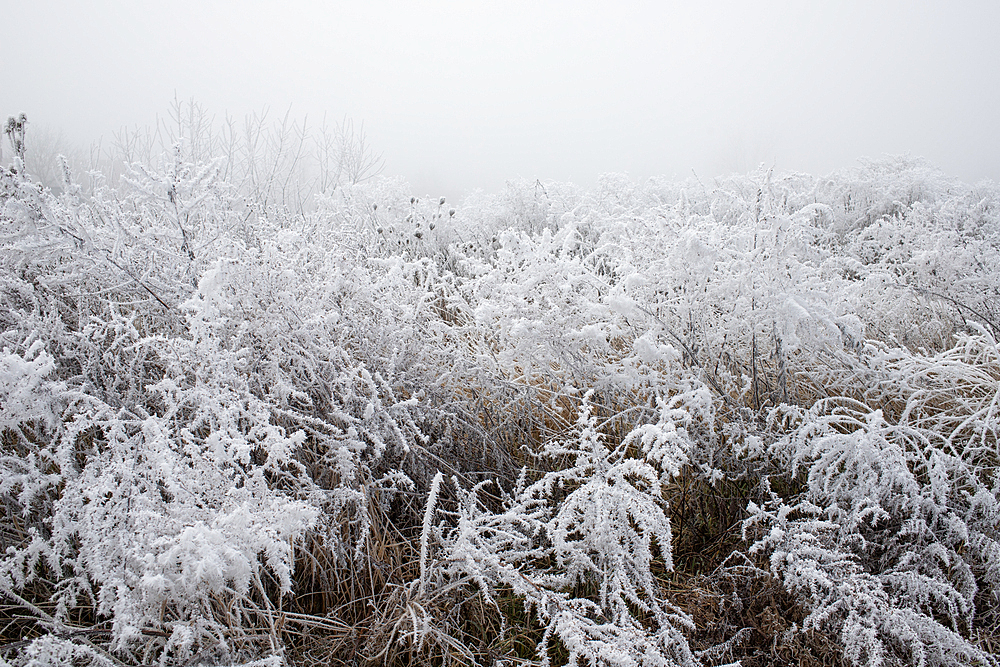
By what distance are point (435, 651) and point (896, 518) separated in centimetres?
156

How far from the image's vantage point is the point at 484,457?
7.26ft

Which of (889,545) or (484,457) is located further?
(484,457)

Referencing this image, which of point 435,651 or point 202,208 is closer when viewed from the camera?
point 435,651

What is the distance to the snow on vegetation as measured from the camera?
1.39 metres

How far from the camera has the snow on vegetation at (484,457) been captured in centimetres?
139

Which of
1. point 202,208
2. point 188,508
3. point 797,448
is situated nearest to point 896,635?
point 797,448

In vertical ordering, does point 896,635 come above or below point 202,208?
below

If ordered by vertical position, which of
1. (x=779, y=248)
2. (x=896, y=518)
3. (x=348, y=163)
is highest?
(x=348, y=163)

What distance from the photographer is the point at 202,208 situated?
9.43 feet

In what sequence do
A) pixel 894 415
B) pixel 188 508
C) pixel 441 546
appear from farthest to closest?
pixel 894 415 < pixel 441 546 < pixel 188 508

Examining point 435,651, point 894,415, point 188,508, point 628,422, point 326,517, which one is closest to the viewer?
point 188,508

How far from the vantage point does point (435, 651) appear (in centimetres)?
Result: 147

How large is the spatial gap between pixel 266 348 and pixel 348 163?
7923 mm

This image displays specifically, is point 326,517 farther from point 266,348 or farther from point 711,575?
point 711,575
